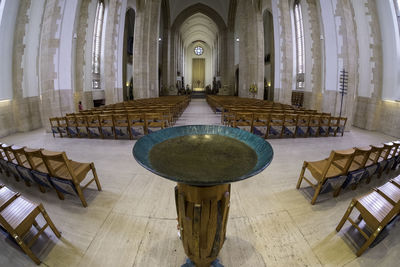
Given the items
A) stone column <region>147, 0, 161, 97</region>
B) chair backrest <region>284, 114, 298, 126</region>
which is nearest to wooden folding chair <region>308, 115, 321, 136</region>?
chair backrest <region>284, 114, 298, 126</region>

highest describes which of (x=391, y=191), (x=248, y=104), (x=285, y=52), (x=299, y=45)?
(x=299, y=45)

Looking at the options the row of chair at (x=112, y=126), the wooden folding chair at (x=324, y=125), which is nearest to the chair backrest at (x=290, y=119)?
the wooden folding chair at (x=324, y=125)

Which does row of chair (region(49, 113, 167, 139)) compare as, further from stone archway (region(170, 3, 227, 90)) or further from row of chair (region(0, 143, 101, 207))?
stone archway (region(170, 3, 227, 90))

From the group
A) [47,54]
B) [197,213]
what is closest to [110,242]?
[197,213]

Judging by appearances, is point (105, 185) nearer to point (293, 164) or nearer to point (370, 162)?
point (293, 164)

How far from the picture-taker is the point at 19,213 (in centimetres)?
171

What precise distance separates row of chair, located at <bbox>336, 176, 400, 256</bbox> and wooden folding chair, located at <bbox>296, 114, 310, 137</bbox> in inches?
154

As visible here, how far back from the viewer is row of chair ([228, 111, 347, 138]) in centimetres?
557

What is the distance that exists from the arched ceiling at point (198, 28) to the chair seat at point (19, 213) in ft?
111

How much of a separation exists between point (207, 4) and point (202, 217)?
105 ft

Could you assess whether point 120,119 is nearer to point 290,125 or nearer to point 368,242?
point 290,125

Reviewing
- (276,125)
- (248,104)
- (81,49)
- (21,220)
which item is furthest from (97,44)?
(21,220)

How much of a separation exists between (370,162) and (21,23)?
12.5 meters

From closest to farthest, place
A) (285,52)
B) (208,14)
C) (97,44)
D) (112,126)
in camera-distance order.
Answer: (112,126), (285,52), (97,44), (208,14)
